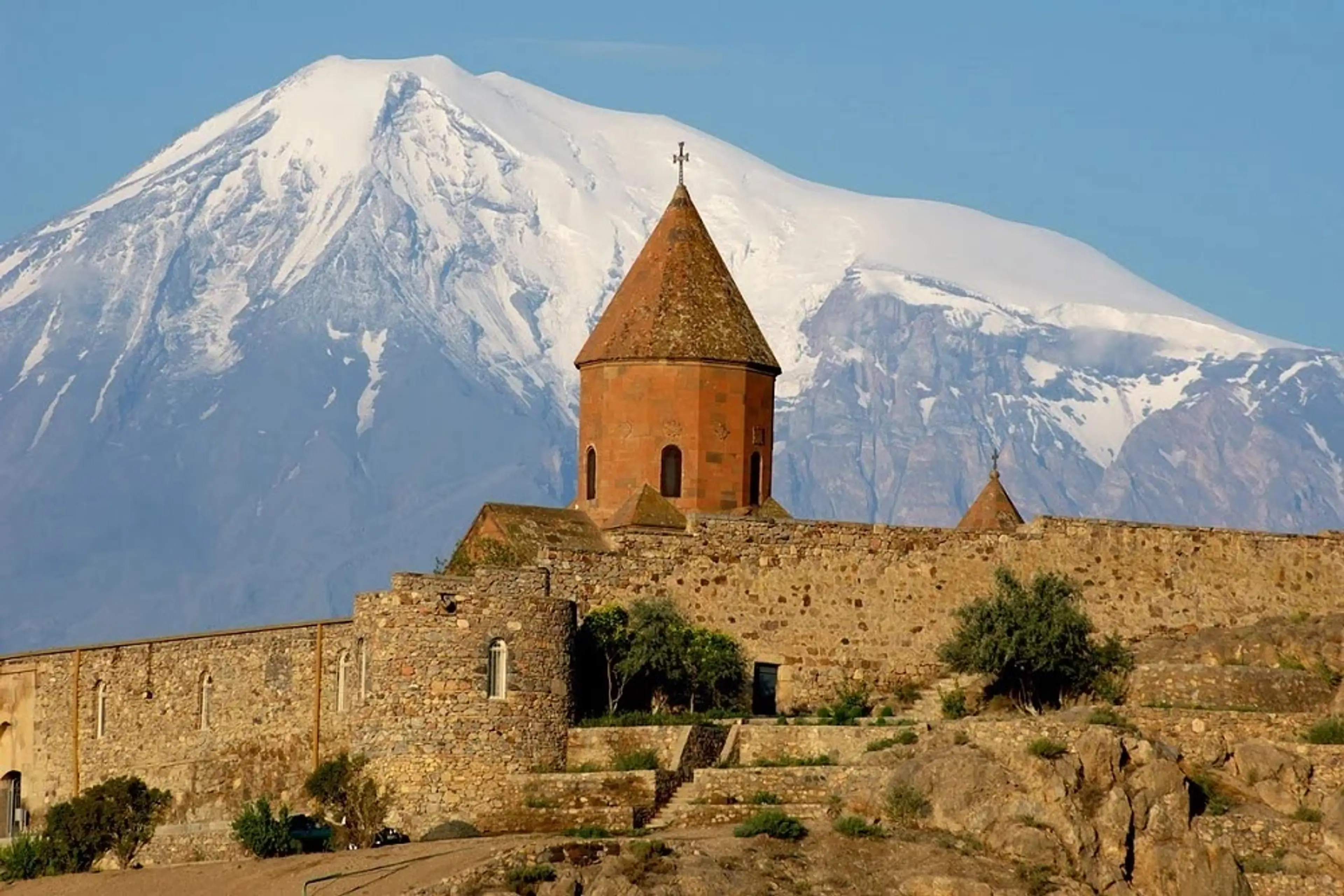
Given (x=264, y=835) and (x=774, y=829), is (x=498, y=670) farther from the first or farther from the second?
(x=774, y=829)

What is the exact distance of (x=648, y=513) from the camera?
6150 centimetres

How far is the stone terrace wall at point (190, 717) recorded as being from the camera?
58125mm

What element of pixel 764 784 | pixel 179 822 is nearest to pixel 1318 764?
pixel 764 784

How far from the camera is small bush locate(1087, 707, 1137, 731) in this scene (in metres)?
52.3

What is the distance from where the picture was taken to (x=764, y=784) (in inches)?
2051

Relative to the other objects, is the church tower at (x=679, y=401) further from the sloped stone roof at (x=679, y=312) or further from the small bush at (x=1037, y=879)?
the small bush at (x=1037, y=879)

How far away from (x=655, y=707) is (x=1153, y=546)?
10746 mm

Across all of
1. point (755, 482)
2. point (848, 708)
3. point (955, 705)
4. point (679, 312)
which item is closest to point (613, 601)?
point (848, 708)

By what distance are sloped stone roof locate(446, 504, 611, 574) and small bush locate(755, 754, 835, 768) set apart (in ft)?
21.9

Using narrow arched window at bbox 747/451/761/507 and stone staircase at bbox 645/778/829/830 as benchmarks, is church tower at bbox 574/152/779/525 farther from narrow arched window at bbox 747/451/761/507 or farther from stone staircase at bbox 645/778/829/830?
stone staircase at bbox 645/778/829/830

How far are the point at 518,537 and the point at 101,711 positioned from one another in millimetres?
9447

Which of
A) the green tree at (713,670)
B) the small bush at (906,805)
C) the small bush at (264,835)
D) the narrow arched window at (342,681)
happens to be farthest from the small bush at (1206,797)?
the narrow arched window at (342,681)

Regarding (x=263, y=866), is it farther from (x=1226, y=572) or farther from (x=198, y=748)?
(x=1226, y=572)

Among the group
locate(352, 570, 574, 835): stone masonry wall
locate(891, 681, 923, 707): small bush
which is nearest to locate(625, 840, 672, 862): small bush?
locate(352, 570, 574, 835): stone masonry wall
